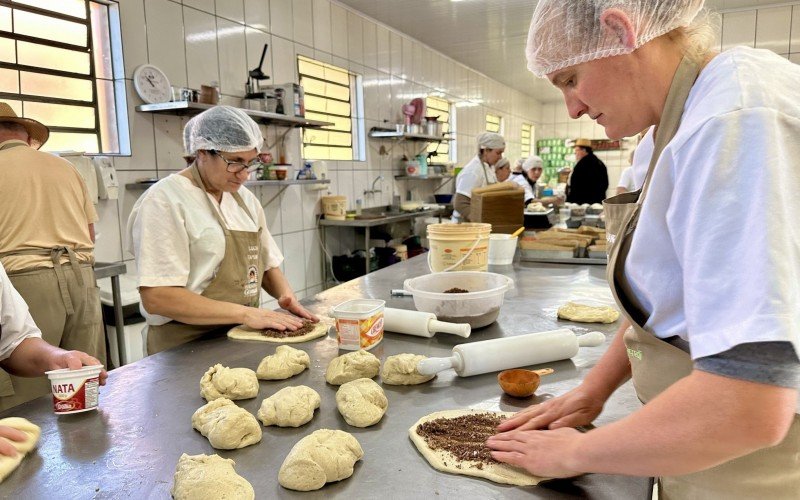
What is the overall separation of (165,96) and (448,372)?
308cm

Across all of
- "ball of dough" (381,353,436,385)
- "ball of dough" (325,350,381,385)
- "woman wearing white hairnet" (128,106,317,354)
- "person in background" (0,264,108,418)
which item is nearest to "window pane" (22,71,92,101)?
"woman wearing white hairnet" (128,106,317,354)

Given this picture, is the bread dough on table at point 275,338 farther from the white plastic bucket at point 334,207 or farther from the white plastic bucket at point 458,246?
the white plastic bucket at point 334,207

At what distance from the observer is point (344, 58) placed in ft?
18.7

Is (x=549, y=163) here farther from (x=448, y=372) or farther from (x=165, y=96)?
(x=448, y=372)

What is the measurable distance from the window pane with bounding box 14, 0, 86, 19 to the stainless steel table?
8.53 feet

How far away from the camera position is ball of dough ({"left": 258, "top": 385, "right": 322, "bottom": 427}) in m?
1.12

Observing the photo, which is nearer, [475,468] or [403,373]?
[475,468]

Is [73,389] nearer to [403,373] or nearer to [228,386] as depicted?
[228,386]

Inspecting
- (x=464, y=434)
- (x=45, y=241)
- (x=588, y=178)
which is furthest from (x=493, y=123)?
(x=464, y=434)

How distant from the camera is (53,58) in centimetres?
317

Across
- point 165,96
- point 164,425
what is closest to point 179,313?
point 164,425

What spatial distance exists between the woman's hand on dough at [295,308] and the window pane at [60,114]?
2.15m

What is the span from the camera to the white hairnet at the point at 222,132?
2008mm

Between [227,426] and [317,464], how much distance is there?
9.2 inches
